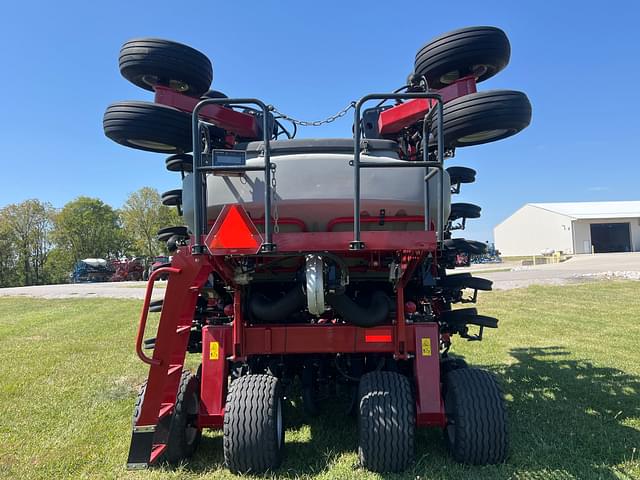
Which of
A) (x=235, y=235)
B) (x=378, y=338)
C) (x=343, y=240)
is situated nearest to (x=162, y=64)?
(x=235, y=235)

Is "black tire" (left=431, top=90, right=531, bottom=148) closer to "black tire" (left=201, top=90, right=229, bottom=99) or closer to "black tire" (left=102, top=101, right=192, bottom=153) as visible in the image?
"black tire" (left=102, top=101, right=192, bottom=153)

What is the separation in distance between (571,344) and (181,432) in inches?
267

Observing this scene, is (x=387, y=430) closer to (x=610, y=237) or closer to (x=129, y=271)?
(x=129, y=271)

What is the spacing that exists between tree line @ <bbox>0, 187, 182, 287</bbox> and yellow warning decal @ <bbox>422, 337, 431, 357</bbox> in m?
47.0

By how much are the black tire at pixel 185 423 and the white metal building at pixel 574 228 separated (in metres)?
50.3

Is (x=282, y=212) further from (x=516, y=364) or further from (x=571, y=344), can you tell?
(x=571, y=344)

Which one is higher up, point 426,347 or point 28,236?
point 28,236

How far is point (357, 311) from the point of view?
12.2 feet

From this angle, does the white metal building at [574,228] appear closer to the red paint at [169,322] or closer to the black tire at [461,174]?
the black tire at [461,174]

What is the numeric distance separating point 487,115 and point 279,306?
2.08 metres

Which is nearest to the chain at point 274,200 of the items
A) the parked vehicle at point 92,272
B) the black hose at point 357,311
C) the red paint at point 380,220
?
the red paint at point 380,220

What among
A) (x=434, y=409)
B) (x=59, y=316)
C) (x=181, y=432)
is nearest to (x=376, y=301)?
(x=434, y=409)

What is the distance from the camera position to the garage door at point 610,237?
52.3 meters

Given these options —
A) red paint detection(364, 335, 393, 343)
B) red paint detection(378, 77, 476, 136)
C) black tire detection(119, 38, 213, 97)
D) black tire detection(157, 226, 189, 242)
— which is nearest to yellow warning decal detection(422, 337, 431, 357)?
red paint detection(364, 335, 393, 343)
